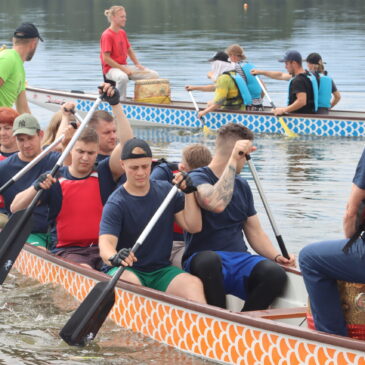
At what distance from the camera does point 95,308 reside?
7598 millimetres

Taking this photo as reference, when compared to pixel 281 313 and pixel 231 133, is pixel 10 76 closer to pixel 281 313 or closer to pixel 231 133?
pixel 231 133

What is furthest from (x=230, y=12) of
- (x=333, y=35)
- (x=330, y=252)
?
(x=330, y=252)

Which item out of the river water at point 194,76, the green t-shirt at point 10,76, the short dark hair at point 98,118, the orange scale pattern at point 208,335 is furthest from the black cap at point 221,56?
the orange scale pattern at point 208,335

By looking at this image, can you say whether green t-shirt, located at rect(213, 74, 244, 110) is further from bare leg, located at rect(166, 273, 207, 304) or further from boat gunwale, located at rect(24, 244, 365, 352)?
bare leg, located at rect(166, 273, 207, 304)

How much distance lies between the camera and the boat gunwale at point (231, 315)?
6191 millimetres

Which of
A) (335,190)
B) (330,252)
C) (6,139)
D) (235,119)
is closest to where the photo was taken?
(330,252)

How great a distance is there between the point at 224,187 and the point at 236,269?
2.14ft

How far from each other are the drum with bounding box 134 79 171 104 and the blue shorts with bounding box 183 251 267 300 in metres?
11.9

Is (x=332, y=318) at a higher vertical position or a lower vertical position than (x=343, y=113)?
higher

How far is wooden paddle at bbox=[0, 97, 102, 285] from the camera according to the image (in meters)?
8.92

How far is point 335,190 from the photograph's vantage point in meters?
14.4

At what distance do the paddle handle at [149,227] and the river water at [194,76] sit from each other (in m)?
0.66

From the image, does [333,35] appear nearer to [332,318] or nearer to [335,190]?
[335,190]

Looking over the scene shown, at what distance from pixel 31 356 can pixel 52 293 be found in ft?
4.27
